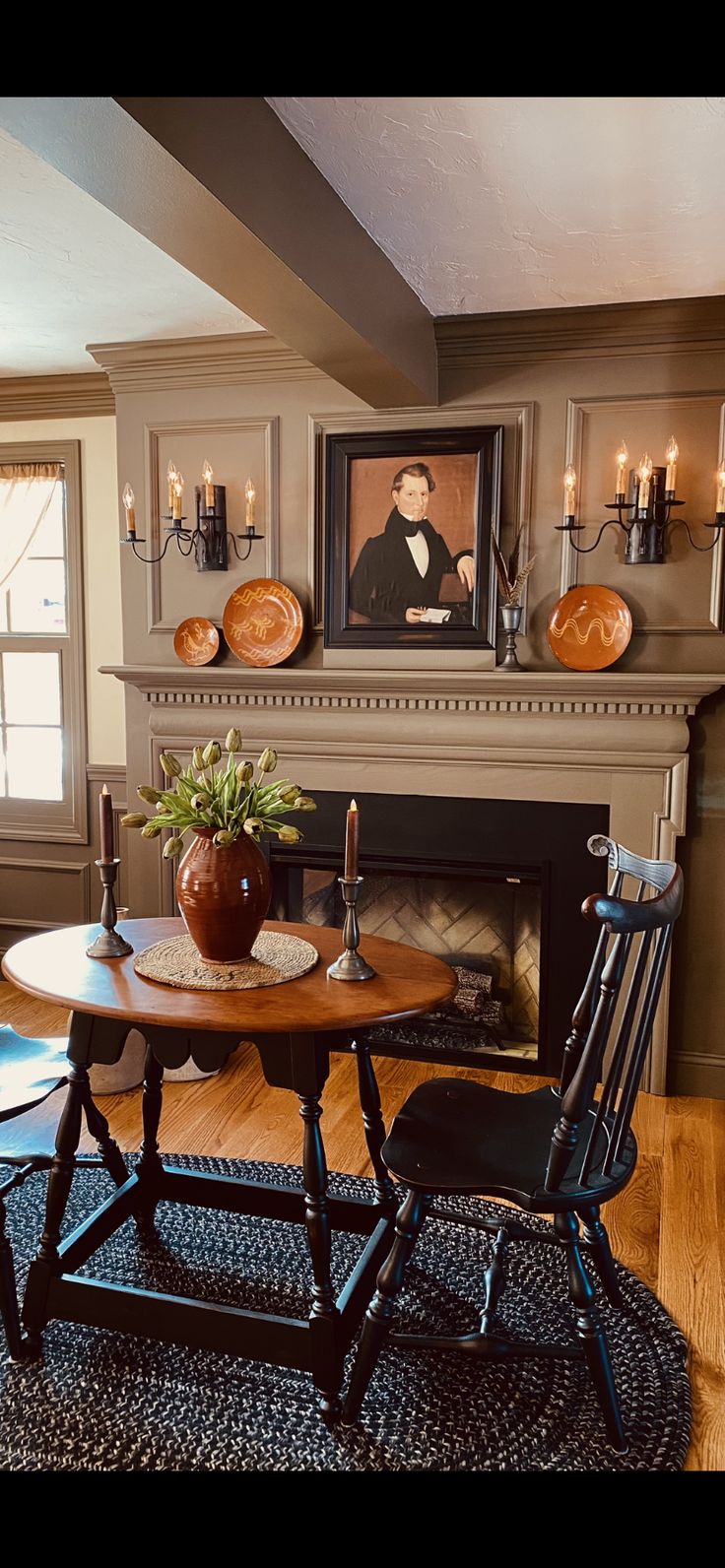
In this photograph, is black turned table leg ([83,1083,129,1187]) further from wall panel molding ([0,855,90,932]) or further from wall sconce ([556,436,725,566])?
wall sconce ([556,436,725,566])

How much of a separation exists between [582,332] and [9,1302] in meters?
2.92

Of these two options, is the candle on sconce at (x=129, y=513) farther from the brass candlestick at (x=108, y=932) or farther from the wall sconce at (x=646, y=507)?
the brass candlestick at (x=108, y=932)

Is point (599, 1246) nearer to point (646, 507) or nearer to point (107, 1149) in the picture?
point (107, 1149)

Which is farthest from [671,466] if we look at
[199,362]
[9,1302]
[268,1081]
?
[9,1302]

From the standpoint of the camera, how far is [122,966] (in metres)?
2.17

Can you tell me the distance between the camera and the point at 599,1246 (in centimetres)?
192

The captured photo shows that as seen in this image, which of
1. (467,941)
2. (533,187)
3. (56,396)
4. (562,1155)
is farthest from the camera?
(56,396)

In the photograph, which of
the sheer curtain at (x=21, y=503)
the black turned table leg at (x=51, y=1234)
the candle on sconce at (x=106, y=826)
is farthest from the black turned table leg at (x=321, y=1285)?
the sheer curtain at (x=21, y=503)

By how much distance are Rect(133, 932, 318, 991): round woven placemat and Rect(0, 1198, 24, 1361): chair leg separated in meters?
0.53

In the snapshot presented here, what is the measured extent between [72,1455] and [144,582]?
2.68 meters

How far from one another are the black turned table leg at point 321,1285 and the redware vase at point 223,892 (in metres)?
0.38

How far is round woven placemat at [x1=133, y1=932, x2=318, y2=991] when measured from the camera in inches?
79.9
